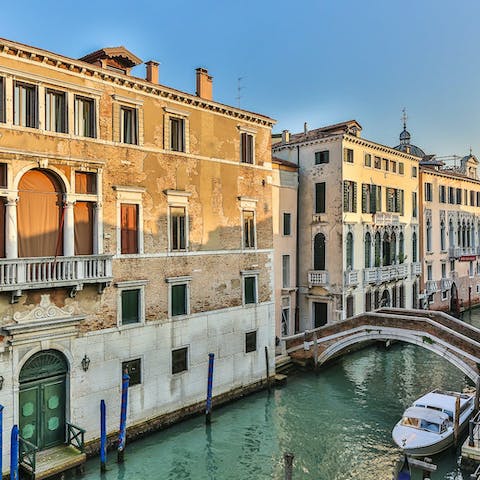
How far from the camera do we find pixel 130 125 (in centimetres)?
1275

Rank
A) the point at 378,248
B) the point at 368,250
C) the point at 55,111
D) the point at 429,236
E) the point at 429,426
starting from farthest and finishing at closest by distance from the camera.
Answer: the point at 429,236, the point at 378,248, the point at 368,250, the point at 429,426, the point at 55,111

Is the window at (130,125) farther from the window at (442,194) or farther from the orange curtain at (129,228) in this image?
the window at (442,194)

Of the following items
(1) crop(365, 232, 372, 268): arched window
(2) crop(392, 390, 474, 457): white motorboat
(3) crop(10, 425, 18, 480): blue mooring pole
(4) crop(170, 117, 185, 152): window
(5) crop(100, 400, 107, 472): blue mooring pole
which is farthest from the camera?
(1) crop(365, 232, 372, 268): arched window

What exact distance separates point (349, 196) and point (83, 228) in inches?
534

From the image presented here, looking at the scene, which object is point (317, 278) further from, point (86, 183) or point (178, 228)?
point (86, 183)

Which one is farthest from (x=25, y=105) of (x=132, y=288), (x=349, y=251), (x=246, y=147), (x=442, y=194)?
(x=442, y=194)

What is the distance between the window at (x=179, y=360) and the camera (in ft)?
45.0

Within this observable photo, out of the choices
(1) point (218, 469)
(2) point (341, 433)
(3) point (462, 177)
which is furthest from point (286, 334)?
(3) point (462, 177)

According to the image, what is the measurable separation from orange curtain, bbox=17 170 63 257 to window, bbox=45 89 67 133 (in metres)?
1.09

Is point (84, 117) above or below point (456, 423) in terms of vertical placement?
above

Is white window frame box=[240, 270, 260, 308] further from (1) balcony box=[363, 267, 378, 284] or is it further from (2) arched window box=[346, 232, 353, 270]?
(1) balcony box=[363, 267, 378, 284]

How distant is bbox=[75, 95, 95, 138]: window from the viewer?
37.8 ft

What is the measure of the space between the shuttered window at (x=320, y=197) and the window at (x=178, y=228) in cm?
970

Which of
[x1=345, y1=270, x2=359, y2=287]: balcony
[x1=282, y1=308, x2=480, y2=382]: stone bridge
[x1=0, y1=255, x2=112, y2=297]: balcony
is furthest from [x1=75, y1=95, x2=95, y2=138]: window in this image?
[x1=345, y1=270, x2=359, y2=287]: balcony
